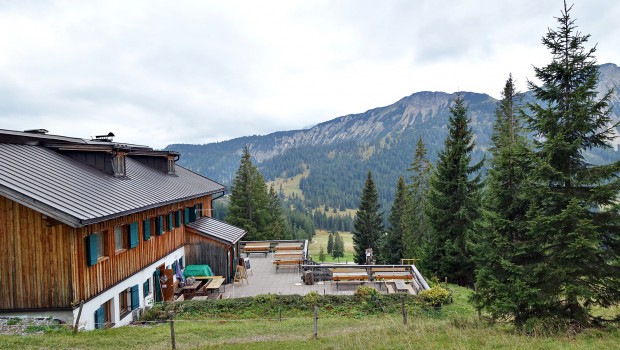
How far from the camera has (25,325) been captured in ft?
35.4

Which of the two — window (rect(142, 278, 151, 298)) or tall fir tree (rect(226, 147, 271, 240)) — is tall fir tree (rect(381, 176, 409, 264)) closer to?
tall fir tree (rect(226, 147, 271, 240))

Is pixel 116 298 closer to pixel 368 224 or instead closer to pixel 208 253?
pixel 208 253

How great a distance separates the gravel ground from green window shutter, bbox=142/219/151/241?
19.9 feet

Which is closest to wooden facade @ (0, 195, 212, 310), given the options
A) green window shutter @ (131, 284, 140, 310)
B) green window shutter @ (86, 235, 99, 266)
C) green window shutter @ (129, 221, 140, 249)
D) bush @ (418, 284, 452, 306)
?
green window shutter @ (86, 235, 99, 266)

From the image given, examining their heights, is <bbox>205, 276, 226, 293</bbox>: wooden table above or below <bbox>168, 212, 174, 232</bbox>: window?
below

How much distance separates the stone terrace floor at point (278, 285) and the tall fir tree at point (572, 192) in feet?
34.7

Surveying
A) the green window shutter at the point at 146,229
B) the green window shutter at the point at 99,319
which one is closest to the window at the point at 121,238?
the green window shutter at the point at 146,229

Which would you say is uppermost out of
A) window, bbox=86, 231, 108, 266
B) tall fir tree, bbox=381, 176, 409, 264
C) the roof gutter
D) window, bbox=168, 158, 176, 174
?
window, bbox=168, 158, 176, 174

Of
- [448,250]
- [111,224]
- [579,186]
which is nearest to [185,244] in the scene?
[111,224]

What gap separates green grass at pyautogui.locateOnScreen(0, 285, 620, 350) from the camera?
9.57 meters

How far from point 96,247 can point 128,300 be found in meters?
4.13

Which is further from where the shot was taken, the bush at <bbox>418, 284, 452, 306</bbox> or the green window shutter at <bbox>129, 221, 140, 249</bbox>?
the bush at <bbox>418, 284, 452, 306</bbox>

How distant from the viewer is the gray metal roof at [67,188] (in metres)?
10.5

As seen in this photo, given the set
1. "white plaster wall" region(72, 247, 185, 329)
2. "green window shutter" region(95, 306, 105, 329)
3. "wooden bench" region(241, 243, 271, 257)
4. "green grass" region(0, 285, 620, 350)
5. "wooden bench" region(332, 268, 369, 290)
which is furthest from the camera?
"wooden bench" region(241, 243, 271, 257)
